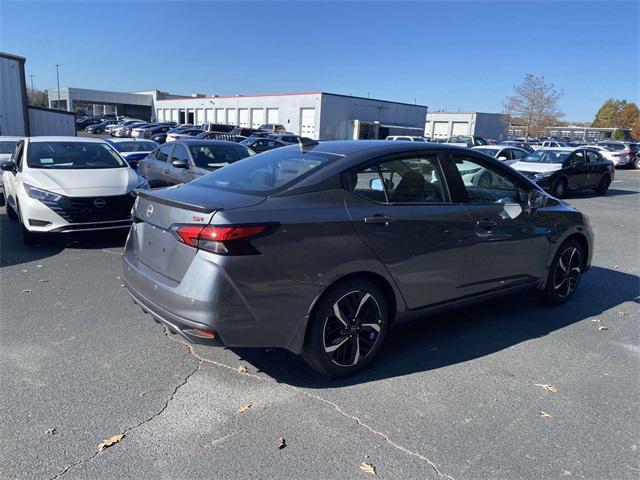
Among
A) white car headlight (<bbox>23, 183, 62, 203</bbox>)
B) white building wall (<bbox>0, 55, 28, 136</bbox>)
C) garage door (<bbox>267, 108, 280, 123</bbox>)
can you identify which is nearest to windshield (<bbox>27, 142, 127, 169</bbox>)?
white car headlight (<bbox>23, 183, 62, 203</bbox>)

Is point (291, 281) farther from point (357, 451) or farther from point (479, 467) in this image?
point (479, 467)

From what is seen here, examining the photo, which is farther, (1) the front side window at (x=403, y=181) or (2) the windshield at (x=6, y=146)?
(2) the windshield at (x=6, y=146)

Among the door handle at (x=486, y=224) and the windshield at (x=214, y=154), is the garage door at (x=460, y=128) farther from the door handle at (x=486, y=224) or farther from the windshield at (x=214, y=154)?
the door handle at (x=486, y=224)

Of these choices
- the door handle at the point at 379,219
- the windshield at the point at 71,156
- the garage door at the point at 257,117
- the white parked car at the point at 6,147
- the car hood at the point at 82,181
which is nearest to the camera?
the door handle at the point at 379,219

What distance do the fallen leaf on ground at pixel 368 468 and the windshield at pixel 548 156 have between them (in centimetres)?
1590

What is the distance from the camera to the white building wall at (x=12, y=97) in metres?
22.1

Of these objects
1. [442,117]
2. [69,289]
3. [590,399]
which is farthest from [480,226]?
[442,117]

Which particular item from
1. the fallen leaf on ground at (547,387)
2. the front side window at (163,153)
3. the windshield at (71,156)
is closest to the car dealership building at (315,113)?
the front side window at (163,153)

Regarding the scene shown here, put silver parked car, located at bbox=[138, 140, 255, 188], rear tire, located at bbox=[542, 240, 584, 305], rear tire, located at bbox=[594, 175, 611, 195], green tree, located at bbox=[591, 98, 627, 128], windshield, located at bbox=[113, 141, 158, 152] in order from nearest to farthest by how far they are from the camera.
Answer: rear tire, located at bbox=[542, 240, 584, 305] < silver parked car, located at bbox=[138, 140, 255, 188] < windshield, located at bbox=[113, 141, 158, 152] < rear tire, located at bbox=[594, 175, 611, 195] < green tree, located at bbox=[591, 98, 627, 128]

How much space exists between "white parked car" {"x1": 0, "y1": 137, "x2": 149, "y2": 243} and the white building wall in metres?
17.1

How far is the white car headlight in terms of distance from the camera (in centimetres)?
676

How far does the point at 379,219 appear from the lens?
355 centimetres

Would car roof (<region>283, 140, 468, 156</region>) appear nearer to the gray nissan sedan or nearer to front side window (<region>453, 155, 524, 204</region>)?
the gray nissan sedan

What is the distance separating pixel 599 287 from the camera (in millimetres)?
6219
